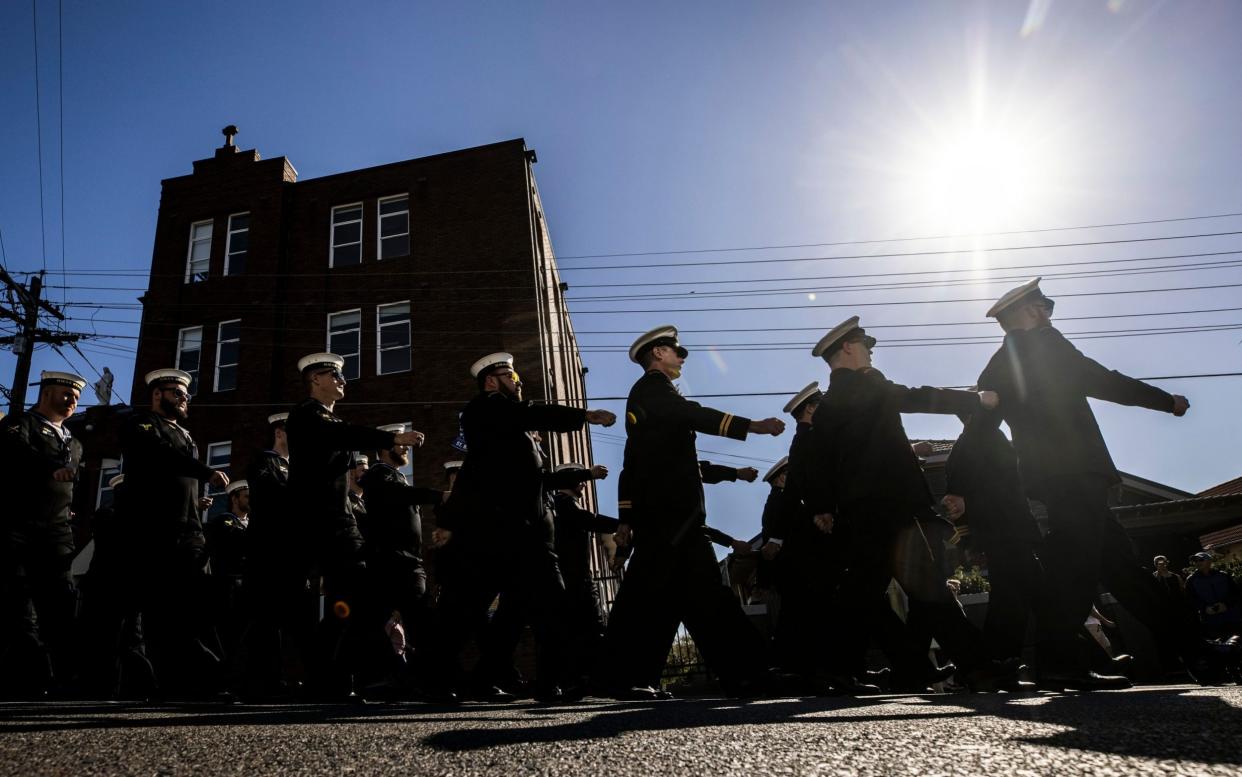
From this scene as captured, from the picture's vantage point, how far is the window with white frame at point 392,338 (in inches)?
781

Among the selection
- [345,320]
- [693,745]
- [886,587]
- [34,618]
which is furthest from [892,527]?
[345,320]

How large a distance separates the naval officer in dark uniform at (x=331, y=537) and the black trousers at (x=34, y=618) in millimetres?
1540

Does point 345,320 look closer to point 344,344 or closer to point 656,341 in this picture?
point 344,344

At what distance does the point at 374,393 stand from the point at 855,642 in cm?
1699

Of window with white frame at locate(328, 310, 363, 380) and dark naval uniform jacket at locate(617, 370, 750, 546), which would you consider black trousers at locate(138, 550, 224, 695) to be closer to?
dark naval uniform jacket at locate(617, 370, 750, 546)

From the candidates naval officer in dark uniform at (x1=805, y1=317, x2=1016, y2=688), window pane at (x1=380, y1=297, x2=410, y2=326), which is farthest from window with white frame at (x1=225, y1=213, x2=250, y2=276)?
naval officer in dark uniform at (x1=805, y1=317, x2=1016, y2=688)

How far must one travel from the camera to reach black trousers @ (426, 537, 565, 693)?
4.40 m

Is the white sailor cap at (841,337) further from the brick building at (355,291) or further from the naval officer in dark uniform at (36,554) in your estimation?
the brick building at (355,291)

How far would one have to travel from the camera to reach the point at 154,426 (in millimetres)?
4973

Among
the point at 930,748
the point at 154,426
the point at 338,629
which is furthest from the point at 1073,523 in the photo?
the point at 154,426

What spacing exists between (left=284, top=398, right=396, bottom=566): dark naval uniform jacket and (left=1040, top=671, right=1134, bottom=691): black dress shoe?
3762 millimetres

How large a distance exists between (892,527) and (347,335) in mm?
18780

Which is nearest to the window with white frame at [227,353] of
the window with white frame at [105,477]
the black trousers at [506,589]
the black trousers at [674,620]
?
the window with white frame at [105,477]

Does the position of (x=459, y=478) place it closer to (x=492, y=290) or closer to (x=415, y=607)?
(x=415, y=607)
